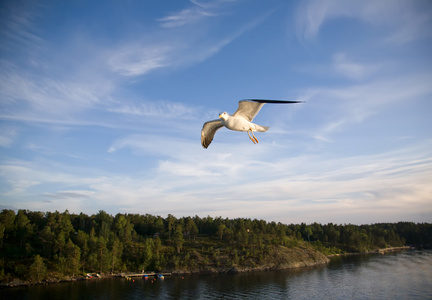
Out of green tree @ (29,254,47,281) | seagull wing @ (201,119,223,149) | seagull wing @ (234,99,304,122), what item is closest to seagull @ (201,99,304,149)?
seagull wing @ (234,99,304,122)

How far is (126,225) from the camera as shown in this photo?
85250 mm

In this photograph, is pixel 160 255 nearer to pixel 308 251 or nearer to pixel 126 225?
pixel 126 225

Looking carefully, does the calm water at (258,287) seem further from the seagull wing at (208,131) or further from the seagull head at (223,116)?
the seagull head at (223,116)

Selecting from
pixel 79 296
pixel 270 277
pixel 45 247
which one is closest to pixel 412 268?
pixel 270 277

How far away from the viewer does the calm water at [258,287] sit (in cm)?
4525

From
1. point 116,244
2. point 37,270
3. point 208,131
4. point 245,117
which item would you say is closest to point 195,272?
point 116,244

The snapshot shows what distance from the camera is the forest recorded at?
188ft

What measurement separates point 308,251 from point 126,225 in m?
59.4

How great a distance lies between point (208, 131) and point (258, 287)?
49.3 m

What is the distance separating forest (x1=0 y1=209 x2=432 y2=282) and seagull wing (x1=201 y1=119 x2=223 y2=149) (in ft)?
180

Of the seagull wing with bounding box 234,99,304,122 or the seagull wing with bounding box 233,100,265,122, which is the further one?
the seagull wing with bounding box 233,100,265,122

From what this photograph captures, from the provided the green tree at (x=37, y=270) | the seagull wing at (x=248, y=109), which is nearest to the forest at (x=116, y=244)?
the green tree at (x=37, y=270)

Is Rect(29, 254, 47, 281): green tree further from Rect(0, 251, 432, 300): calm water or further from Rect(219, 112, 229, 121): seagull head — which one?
Rect(219, 112, 229, 121): seagull head

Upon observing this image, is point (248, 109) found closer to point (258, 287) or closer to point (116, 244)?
point (258, 287)
